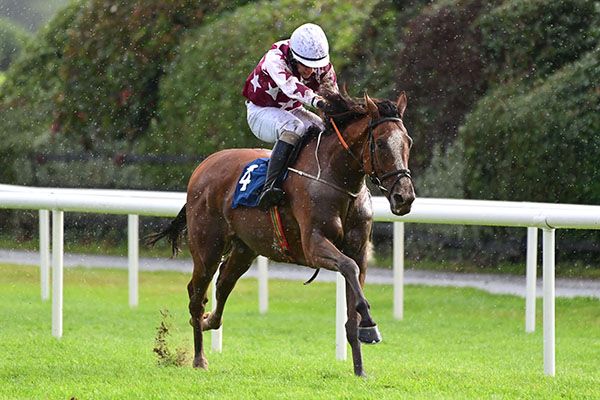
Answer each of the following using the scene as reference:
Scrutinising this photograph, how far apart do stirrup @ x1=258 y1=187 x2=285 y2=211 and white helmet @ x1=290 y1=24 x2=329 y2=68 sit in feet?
2.23

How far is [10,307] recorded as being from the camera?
11133mm

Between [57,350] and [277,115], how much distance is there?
78.2 inches

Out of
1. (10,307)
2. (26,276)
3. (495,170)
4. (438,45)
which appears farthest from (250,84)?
(26,276)

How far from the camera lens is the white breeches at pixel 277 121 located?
7340 millimetres

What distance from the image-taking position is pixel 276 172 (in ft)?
23.6

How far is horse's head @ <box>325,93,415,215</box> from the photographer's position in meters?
6.62

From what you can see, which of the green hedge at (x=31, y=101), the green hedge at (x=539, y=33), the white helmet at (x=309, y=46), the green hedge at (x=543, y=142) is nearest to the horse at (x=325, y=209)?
the white helmet at (x=309, y=46)

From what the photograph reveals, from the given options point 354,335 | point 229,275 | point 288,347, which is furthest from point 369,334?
point 288,347

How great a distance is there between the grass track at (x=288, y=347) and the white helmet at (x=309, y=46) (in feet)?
5.27

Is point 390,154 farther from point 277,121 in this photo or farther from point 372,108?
point 277,121

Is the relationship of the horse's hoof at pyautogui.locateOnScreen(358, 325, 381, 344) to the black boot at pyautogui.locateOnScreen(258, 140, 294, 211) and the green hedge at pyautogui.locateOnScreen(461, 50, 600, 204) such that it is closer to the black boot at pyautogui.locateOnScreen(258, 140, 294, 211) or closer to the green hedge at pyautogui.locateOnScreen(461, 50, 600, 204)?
the black boot at pyautogui.locateOnScreen(258, 140, 294, 211)

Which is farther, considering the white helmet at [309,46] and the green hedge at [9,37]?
the green hedge at [9,37]

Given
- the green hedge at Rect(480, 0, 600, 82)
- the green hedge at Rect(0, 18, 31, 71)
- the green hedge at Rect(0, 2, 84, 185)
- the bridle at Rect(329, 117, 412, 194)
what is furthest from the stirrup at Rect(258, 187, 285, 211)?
the green hedge at Rect(0, 18, 31, 71)

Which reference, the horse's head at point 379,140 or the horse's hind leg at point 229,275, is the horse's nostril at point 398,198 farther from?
the horse's hind leg at point 229,275
